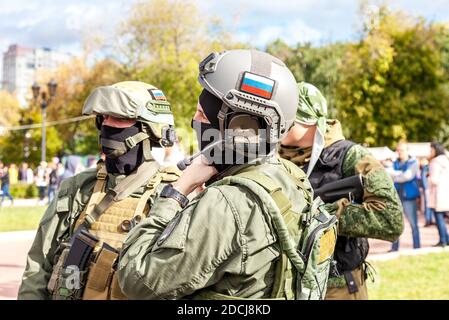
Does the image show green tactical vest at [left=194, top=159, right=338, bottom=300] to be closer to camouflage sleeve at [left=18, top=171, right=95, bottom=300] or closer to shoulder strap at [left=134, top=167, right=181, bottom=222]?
shoulder strap at [left=134, top=167, right=181, bottom=222]

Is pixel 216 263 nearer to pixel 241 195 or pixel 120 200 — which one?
pixel 241 195

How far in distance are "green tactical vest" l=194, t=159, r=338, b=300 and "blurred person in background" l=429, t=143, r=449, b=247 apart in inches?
378

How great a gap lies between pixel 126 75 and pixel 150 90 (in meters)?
32.8

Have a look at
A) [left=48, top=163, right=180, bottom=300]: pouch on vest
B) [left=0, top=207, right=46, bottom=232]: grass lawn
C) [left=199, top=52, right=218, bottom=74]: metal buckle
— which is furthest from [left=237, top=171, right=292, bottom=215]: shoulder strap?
[left=0, top=207, right=46, bottom=232]: grass lawn

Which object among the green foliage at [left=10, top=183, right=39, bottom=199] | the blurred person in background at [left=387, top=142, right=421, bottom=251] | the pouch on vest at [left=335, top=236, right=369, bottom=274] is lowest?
the green foliage at [left=10, top=183, right=39, bottom=199]

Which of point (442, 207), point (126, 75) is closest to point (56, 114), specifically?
point (126, 75)

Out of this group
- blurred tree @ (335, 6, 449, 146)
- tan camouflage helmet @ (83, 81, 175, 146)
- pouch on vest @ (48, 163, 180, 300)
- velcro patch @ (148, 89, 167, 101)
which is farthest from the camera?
blurred tree @ (335, 6, 449, 146)

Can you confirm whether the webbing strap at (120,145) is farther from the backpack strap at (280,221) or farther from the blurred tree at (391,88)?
the blurred tree at (391,88)

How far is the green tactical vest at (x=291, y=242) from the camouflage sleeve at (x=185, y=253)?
4.0 inches

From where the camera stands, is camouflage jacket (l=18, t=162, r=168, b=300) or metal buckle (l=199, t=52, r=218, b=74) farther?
camouflage jacket (l=18, t=162, r=168, b=300)

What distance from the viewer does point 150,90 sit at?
3.36 metres

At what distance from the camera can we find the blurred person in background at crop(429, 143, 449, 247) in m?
11.3
